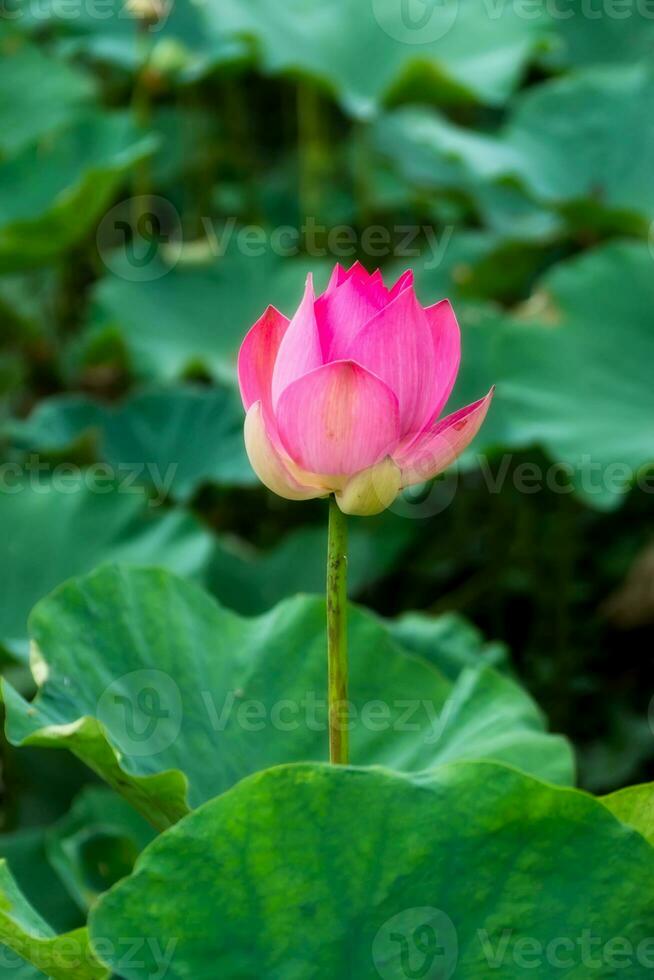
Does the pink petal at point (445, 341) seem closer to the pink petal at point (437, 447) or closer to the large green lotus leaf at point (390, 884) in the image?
the pink petal at point (437, 447)

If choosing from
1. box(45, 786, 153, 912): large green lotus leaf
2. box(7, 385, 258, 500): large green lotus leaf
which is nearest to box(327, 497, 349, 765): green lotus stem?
box(45, 786, 153, 912): large green lotus leaf

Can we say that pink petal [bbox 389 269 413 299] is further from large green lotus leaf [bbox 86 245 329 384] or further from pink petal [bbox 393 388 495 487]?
large green lotus leaf [bbox 86 245 329 384]

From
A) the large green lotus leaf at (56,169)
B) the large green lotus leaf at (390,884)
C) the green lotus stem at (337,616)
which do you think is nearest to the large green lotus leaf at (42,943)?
the large green lotus leaf at (390,884)

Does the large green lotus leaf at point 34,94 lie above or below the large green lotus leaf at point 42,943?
above

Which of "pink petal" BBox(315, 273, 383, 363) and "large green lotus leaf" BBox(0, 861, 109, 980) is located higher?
"pink petal" BBox(315, 273, 383, 363)

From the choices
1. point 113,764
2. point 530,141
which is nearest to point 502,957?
point 113,764

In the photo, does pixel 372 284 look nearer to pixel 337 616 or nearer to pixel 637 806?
pixel 337 616

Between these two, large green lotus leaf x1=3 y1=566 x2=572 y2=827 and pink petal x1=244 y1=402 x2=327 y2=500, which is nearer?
pink petal x1=244 y1=402 x2=327 y2=500
